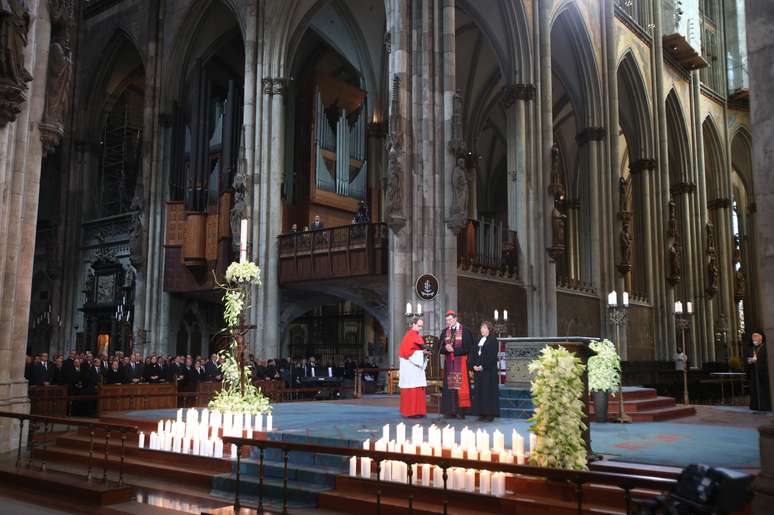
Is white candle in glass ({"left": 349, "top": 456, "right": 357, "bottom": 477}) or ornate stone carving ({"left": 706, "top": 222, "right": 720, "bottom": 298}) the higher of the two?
ornate stone carving ({"left": 706, "top": 222, "right": 720, "bottom": 298})

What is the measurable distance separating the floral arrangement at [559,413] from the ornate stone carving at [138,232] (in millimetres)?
20658

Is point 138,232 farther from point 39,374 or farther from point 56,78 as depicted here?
point 56,78

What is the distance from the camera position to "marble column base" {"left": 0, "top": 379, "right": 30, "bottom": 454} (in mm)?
9549

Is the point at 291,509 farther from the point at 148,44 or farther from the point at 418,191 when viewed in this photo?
the point at 148,44

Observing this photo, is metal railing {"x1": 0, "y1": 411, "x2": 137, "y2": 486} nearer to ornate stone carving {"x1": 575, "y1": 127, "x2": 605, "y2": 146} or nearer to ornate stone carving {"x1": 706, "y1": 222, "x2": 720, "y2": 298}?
ornate stone carving {"x1": 575, "y1": 127, "x2": 605, "y2": 146}

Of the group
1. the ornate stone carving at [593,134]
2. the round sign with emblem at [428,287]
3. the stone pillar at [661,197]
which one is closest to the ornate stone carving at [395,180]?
the round sign with emblem at [428,287]

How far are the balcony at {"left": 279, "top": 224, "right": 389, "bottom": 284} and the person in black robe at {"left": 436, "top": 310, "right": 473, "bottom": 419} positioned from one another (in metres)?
8.54

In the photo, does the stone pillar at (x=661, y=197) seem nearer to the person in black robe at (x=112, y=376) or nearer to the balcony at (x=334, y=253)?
the balcony at (x=334, y=253)

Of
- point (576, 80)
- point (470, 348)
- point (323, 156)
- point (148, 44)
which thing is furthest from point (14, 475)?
point (576, 80)

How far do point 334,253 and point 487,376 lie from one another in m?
10.3

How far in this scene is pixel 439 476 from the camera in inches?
258

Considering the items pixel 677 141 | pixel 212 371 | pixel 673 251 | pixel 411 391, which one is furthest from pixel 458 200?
pixel 677 141

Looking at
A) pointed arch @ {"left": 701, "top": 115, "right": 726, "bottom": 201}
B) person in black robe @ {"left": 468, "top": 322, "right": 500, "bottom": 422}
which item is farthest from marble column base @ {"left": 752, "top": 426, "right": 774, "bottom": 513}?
pointed arch @ {"left": 701, "top": 115, "right": 726, "bottom": 201}

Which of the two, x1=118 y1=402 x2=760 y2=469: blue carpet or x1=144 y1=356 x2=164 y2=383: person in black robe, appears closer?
x1=118 y1=402 x2=760 y2=469: blue carpet
